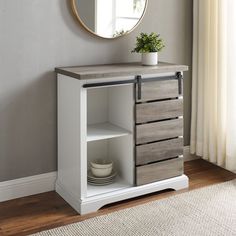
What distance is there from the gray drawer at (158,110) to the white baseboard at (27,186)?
764mm

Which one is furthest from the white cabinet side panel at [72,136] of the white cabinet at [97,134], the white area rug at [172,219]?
the white area rug at [172,219]

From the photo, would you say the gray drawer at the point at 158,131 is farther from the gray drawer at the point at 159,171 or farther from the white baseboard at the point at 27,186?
the white baseboard at the point at 27,186

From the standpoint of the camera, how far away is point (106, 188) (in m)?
3.03

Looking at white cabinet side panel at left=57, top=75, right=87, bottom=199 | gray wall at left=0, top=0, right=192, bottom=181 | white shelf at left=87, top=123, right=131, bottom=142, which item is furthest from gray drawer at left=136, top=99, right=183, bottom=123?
gray wall at left=0, top=0, right=192, bottom=181

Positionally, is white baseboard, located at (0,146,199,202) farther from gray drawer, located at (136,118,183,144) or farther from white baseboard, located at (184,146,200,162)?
white baseboard, located at (184,146,200,162)

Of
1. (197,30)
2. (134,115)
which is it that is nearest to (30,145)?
(134,115)

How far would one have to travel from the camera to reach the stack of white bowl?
3.08 meters

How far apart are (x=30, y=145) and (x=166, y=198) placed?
0.99 m

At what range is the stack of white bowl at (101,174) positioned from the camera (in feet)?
10.1

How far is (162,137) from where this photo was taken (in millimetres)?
3094

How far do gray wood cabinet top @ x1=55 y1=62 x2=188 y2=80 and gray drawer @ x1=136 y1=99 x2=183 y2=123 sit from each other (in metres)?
0.22

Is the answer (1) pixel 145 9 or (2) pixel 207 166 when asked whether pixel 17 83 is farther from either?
(2) pixel 207 166

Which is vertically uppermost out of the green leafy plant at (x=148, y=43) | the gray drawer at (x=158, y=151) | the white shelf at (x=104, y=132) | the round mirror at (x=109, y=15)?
the round mirror at (x=109, y=15)

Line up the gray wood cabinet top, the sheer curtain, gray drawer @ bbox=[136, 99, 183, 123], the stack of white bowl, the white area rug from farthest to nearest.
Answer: the sheer curtain < the stack of white bowl < gray drawer @ bbox=[136, 99, 183, 123] < the gray wood cabinet top < the white area rug
